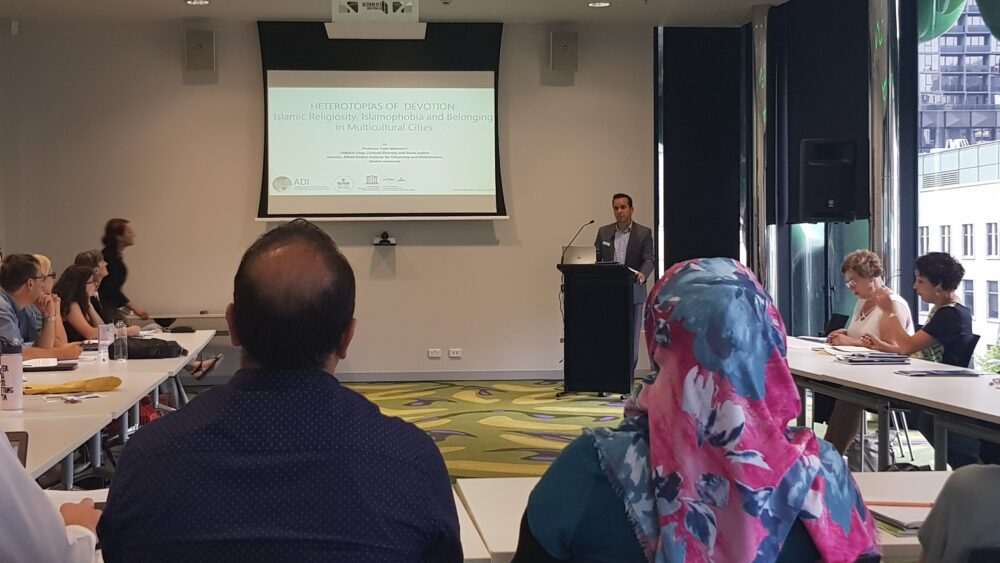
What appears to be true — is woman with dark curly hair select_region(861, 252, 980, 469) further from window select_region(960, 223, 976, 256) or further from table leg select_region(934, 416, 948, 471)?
window select_region(960, 223, 976, 256)

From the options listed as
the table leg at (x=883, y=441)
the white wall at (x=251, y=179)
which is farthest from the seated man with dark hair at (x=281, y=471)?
the white wall at (x=251, y=179)

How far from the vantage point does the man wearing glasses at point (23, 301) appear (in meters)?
4.66

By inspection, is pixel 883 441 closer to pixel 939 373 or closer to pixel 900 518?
pixel 939 373

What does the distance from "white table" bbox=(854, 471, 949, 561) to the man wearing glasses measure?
12.1 ft

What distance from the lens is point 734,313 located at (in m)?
1.48

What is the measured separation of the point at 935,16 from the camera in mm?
6664

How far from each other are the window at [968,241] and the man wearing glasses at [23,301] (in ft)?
17.7

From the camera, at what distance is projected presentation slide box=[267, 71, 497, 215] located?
29.0ft

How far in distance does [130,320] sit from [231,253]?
1.09 m

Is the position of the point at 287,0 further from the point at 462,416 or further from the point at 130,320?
the point at 462,416

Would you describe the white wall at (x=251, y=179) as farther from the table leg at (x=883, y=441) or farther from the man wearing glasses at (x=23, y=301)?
the table leg at (x=883, y=441)

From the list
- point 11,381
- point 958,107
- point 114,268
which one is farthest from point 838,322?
point 114,268

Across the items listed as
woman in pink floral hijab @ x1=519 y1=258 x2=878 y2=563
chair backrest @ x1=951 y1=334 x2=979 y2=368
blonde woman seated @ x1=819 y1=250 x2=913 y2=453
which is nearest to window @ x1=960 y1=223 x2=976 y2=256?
blonde woman seated @ x1=819 y1=250 x2=913 y2=453

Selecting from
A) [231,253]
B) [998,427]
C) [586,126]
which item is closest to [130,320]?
[231,253]
